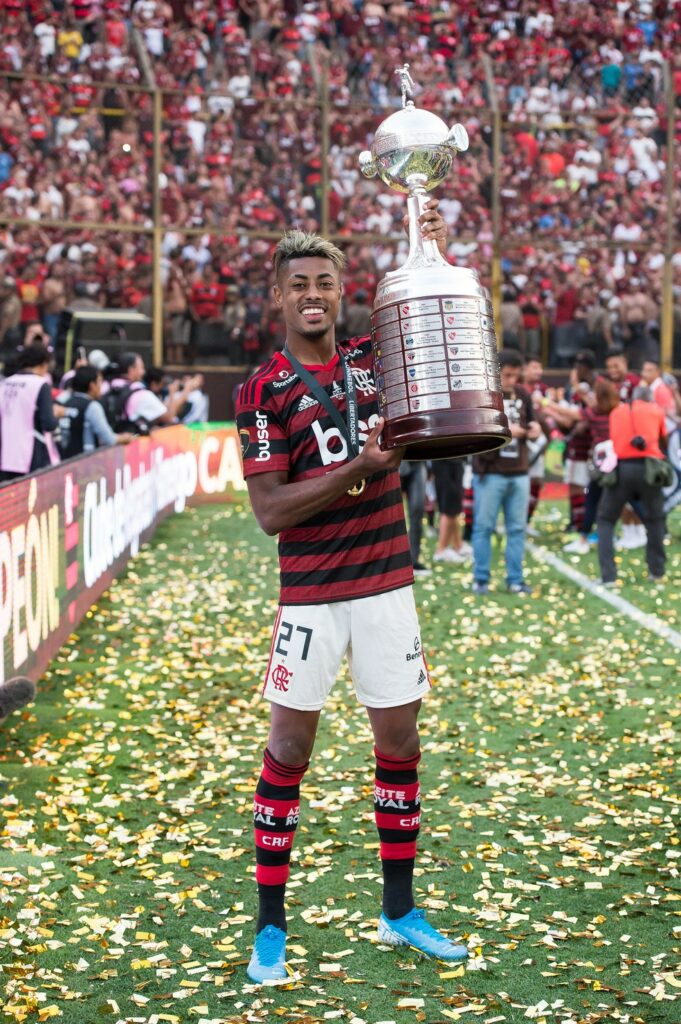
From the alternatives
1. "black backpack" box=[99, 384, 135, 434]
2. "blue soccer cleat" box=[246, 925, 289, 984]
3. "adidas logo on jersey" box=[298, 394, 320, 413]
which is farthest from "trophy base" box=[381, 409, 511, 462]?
"black backpack" box=[99, 384, 135, 434]

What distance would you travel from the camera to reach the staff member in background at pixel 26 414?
10734 millimetres

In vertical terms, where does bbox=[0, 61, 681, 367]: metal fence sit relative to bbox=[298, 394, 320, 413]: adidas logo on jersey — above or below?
above

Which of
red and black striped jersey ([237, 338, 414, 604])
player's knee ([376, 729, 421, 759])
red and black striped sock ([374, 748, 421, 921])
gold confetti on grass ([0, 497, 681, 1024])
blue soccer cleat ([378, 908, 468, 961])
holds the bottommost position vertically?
gold confetti on grass ([0, 497, 681, 1024])

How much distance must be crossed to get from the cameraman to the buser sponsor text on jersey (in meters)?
8.58

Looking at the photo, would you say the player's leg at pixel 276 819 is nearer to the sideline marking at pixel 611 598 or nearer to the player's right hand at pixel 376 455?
the player's right hand at pixel 376 455

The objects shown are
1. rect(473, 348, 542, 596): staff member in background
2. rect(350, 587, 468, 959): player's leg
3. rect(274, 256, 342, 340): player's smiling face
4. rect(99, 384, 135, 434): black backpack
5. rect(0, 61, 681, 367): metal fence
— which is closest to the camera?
rect(274, 256, 342, 340): player's smiling face

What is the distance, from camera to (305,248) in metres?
3.98

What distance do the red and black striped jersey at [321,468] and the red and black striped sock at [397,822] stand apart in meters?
0.58

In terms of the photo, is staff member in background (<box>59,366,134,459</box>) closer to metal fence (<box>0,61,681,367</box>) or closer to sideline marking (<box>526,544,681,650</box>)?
sideline marking (<box>526,544,681,650</box>)

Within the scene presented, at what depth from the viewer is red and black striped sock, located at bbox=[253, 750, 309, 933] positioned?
13.5 ft

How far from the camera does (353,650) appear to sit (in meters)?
4.12

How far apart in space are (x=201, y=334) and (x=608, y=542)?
1187cm

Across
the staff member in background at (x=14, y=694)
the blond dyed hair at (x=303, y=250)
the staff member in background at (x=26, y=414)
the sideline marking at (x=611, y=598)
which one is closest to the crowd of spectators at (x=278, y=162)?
the staff member in background at (x=26, y=414)

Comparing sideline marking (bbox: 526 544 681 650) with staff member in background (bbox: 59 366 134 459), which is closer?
sideline marking (bbox: 526 544 681 650)
